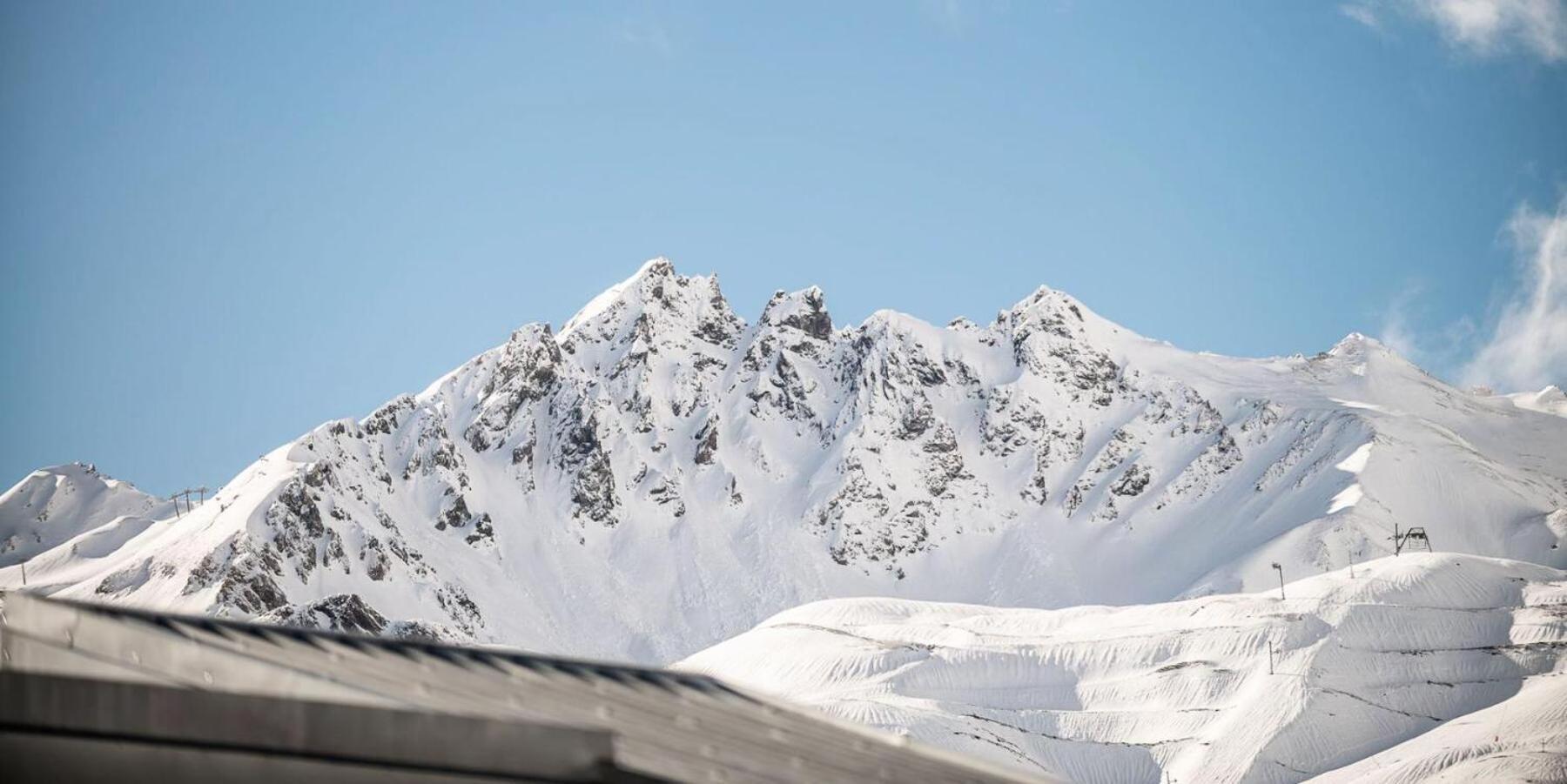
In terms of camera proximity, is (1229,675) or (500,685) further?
(1229,675)

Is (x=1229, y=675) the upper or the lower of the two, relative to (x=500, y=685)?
upper

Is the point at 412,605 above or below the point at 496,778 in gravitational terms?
above

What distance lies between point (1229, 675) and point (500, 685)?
137m

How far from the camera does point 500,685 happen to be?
18.5m

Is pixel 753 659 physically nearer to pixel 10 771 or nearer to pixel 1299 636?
pixel 1299 636

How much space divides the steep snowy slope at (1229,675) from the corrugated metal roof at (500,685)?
4123 inches

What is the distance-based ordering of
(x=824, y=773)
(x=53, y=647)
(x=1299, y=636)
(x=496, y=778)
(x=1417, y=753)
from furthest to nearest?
(x=1299, y=636) < (x=1417, y=753) < (x=53, y=647) < (x=824, y=773) < (x=496, y=778)

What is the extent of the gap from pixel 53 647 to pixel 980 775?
10318 mm

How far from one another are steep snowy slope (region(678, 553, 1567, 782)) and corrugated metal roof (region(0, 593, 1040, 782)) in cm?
10471

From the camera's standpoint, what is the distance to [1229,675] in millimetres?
147375

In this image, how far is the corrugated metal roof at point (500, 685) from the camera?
50.5 feet

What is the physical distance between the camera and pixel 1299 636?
151 metres

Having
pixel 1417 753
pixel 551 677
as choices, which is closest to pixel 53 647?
pixel 551 677

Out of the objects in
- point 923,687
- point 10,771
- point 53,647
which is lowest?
point 10,771
